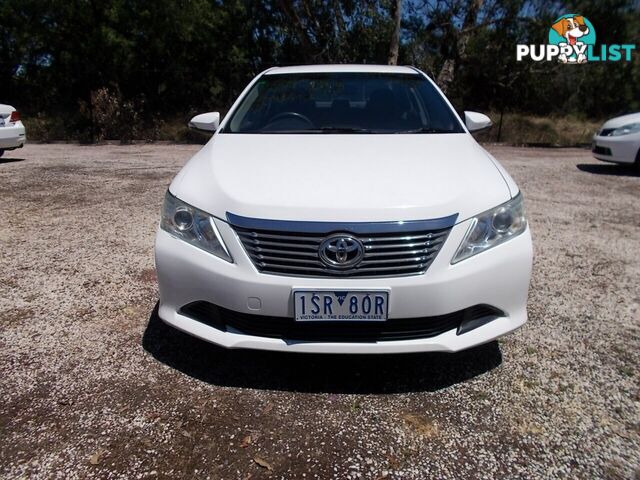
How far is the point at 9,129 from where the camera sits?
8.16m

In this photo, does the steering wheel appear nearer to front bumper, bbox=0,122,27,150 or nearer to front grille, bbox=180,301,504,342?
front grille, bbox=180,301,504,342

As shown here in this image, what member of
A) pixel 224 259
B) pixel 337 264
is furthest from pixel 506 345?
pixel 224 259

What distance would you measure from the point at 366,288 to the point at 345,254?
0.15m

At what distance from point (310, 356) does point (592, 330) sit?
5.28 feet

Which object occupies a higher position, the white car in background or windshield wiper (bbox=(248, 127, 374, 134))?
windshield wiper (bbox=(248, 127, 374, 134))

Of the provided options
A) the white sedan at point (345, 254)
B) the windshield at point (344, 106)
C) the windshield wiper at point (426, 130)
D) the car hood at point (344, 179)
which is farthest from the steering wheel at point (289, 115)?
the white sedan at point (345, 254)

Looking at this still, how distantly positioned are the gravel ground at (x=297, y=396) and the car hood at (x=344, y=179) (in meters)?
0.81

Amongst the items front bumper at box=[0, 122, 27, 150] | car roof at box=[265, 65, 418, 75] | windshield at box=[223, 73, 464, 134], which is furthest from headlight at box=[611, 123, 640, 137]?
front bumper at box=[0, 122, 27, 150]

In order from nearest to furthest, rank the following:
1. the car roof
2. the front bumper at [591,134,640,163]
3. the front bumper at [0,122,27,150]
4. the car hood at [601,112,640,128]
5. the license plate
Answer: the license plate → the car roof → the front bumper at [591,134,640,163] → the car hood at [601,112,640,128] → the front bumper at [0,122,27,150]

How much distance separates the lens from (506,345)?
2.59 meters

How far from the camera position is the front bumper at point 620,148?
779 cm

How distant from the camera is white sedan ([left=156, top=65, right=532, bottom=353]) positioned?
6.29 ft

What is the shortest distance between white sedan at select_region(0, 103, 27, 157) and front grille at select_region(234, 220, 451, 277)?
319 inches

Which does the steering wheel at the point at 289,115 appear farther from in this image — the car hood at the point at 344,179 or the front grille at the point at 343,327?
the front grille at the point at 343,327
